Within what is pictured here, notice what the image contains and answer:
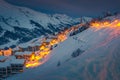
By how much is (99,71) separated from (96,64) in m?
4.29

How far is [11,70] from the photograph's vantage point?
271 feet

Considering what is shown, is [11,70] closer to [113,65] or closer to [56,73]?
[56,73]

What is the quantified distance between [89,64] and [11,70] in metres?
35.8

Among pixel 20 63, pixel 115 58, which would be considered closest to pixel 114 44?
pixel 115 58

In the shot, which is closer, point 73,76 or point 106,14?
point 73,76

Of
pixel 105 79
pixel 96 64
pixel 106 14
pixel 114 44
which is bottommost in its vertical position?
pixel 105 79

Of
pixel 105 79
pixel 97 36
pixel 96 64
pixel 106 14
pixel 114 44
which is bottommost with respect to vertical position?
pixel 105 79

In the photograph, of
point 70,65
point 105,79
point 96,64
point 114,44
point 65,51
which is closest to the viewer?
point 105,79

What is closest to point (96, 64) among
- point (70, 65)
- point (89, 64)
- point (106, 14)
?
point (89, 64)

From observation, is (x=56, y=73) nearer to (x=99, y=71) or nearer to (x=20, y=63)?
(x=99, y=71)

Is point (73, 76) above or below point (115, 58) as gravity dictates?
below

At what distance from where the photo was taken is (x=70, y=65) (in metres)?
61.0

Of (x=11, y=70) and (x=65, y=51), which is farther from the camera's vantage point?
(x=65, y=51)

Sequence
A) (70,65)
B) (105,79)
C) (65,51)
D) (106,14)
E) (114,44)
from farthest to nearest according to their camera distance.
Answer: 1. (106,14)
2. (65,51)
3. (114,44)
4. (70,65)
5. (105,79)
